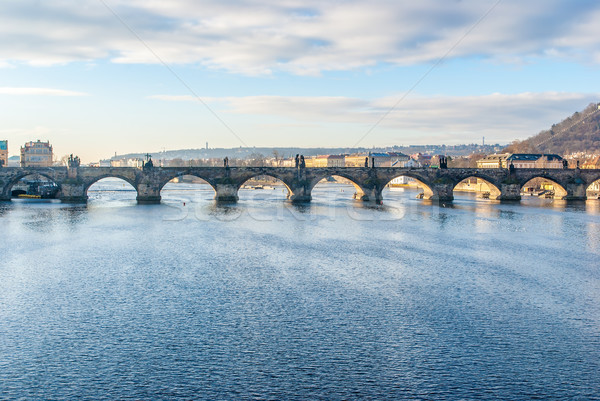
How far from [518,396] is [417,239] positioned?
25686mm

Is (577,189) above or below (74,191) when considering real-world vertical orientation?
below

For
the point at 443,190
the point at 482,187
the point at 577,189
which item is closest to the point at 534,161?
the point at 482,187

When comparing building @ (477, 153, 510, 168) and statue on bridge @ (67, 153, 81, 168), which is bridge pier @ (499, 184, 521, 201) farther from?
statue on bridge @ (67, 153, 81, 168)

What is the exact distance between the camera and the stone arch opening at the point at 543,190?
277 ft

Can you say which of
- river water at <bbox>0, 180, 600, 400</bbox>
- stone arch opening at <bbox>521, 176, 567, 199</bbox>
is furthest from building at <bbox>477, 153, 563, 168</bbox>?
river water at <bbox>0, 180, 600, 400</bbox>

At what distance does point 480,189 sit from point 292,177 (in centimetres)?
5454

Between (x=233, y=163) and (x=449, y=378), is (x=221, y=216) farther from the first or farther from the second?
(x=233, y=163)

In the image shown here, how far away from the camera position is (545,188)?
104 meters

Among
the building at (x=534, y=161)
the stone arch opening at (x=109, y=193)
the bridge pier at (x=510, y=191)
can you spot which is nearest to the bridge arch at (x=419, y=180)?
the bridge pier at (x=510, y=191)

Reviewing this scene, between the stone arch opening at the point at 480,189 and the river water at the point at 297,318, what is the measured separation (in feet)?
139

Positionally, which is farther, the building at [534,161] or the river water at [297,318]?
the building at [534,161]

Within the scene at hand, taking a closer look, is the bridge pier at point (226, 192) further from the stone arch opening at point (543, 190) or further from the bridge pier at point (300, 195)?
the stone arch opening at point (543, 190)

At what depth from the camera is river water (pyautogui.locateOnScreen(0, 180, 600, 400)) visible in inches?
534

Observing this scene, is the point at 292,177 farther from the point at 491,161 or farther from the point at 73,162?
the point at 491,161
